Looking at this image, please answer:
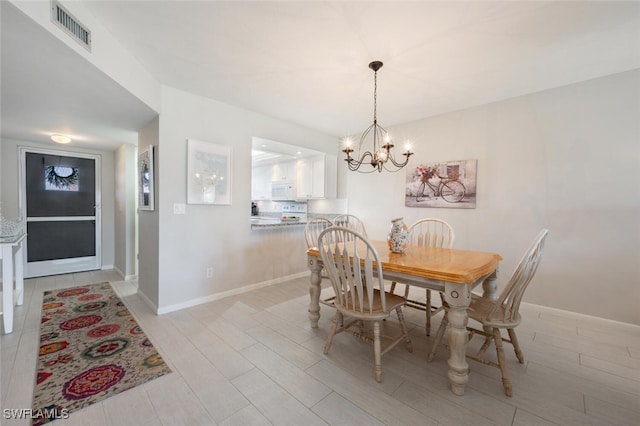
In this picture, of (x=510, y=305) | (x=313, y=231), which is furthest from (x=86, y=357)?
(x=510, y=305)

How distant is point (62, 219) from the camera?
420cm

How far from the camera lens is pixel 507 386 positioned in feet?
5.11

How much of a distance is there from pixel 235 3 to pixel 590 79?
3.45 metres

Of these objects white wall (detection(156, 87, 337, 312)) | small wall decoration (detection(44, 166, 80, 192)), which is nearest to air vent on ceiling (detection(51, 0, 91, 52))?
white wall (detection(156, 87, 337, 312))

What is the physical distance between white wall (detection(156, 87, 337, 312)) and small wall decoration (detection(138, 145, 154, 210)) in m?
0.21

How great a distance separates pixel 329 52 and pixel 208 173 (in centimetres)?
188

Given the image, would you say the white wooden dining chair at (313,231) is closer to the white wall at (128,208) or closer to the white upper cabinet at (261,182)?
the white upper cabinet at (261,182)

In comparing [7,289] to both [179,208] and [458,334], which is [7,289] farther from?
[458,334]

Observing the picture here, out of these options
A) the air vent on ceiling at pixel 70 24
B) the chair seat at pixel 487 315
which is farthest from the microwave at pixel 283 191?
the chair seat at pixel 487 315

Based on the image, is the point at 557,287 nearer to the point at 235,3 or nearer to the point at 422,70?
the point at 422,70

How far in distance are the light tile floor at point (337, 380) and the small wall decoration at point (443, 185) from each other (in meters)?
1.58

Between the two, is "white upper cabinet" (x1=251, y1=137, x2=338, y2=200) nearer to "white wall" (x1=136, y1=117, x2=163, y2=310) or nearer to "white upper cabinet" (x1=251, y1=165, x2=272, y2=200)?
"white upper cabinet" (x1=251, y1=165, x2=272, y2=200)

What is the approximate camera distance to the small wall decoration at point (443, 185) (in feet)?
11.0

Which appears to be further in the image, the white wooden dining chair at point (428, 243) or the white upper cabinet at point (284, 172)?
the white upper cabinet at point (284, 172)
